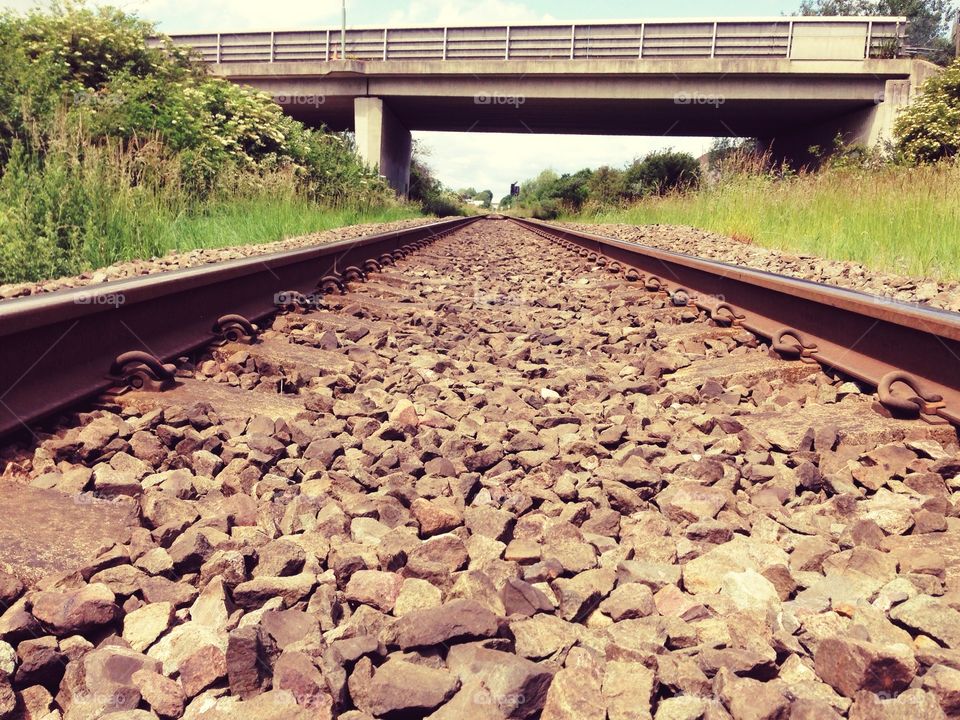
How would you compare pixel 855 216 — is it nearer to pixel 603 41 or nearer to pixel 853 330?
pixel 853 330

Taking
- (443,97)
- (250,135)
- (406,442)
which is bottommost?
(406,442)

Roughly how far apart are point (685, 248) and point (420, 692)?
9.63m

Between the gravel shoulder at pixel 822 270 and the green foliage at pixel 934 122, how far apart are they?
9952 mm

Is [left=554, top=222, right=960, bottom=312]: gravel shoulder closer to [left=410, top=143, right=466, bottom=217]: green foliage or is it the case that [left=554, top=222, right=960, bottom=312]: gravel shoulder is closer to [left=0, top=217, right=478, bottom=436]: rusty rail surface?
[left=0, top=217, right=478, bottom=436]: rusty rail surface

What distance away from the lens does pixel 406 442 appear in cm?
256

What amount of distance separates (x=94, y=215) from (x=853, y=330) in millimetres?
5652

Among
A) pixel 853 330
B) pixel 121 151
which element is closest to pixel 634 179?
pixel 121 151

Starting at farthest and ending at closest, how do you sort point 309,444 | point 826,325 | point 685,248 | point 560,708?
point 685,248 → point 826,325 → point 309,444 → point 560,708

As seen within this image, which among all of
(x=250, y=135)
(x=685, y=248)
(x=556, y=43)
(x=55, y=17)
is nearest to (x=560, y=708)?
(x=685, y=248)

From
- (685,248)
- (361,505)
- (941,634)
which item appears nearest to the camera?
(941,634)

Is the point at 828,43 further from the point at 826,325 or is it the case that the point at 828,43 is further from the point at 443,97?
the point at 826,325

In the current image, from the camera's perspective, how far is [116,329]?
285cm

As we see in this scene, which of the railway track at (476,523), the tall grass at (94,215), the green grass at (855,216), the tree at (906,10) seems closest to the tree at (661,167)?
the green grass at (855,216)

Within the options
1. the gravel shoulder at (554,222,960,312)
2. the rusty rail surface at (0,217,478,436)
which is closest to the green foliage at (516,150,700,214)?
the gravel shoulder at (554,222,960,312)
